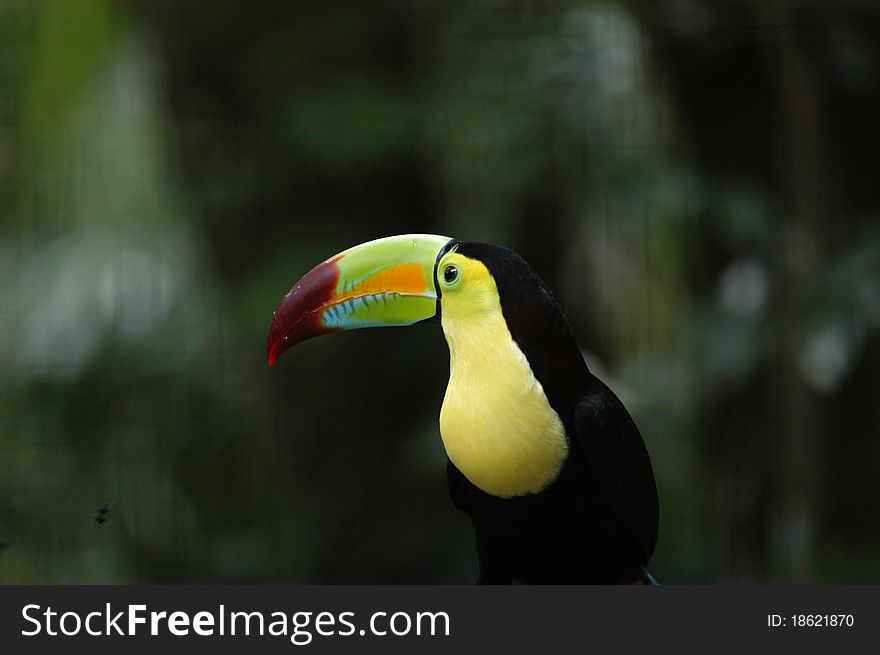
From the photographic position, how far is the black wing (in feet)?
2.54

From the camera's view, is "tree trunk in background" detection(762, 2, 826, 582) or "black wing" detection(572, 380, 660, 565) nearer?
"black wing" detection(572, 380, 660, 565)

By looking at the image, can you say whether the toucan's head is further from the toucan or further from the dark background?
the dark background

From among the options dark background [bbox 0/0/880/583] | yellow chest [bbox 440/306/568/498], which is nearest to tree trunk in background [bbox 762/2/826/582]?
dark background [bbox 0/0/880/583]

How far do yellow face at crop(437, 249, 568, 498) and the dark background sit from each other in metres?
0.72

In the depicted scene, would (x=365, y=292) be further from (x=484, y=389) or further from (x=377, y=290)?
(x=484, y=389)

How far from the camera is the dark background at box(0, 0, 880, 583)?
1477mm

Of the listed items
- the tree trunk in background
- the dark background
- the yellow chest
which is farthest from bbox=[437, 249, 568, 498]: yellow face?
the tree trunk in background

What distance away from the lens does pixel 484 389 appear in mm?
706

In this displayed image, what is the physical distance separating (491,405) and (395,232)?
92cm

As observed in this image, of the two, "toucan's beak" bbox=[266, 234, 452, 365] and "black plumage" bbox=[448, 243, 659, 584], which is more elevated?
"toucan's beak" bbox=[266, 234, 452, 365]

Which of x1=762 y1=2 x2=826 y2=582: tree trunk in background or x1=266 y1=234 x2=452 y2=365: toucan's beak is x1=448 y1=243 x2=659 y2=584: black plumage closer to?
x1=266 y1=234 x2=452 y2=365: toucan's beak

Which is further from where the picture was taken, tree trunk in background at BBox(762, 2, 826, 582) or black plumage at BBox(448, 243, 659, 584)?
tree trunk in background at BBox(762, 2, 826, 582)

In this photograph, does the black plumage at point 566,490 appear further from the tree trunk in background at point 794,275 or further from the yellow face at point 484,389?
the tree trunk in background at point 794,275

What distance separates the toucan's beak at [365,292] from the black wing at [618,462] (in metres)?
0.14
